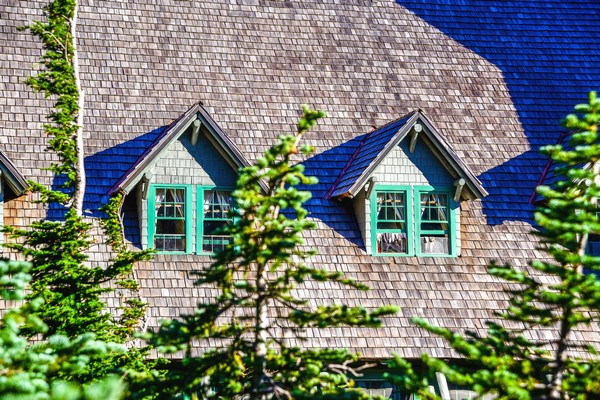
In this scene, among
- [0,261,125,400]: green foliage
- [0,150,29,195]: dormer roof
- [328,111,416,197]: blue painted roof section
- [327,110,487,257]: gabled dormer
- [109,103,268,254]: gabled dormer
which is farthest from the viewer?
[327,110,487,257]: gabled dormer

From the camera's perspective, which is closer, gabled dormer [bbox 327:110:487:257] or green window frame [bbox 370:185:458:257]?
gabled dormer [bbox 327:110:487:257]

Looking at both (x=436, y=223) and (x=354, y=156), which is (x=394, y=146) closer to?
(x=354, y=156)

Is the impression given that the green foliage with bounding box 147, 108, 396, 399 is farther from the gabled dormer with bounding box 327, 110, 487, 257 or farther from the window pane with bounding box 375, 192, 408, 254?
the window pane with bounding box 375, 192, 408, 254

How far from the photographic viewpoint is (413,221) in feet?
51.8

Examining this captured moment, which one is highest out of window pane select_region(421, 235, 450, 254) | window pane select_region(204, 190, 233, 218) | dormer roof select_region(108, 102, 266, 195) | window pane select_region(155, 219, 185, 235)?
dormer roof select_region(108, 102, 266, 195)

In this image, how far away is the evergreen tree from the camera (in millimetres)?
12445

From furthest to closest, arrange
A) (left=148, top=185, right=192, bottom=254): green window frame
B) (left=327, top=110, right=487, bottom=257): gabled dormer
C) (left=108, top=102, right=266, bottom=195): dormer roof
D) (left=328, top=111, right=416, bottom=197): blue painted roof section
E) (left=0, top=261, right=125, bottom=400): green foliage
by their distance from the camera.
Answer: (left=327, top=110, right=487, bottom=257): gabled dormer
(left=328, top=111, right=416, bottom=197): blue painted roof section
(left=148, top=185, right=192, bottom=254): green window frame
(left=108, top=102, right=266, bottom=195): dormer roof
(left=0, top=261, right=125, bottom=400): green foliage

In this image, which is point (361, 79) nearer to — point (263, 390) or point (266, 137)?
point (266, 137)

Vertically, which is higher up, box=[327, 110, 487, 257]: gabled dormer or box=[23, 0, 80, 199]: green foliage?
box=[23, 0, 80, 199]: green foliage

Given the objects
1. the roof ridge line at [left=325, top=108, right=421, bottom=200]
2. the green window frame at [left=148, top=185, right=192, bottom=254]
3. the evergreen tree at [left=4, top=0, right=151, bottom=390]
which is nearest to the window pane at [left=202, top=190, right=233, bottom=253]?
the green window frame at [left=148, top=185, right=192, bottom=254]

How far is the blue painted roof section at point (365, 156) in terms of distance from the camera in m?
15.5

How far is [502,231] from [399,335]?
300cm

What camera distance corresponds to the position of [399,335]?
577 inches

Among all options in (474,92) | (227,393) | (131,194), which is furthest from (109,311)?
(474,92)
